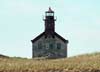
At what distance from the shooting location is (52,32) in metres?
89.6

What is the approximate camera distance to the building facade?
88.2m

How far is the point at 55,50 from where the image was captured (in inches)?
3509

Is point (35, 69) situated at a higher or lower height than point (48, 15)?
lower

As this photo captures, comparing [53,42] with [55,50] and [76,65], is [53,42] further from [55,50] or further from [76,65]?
[76,65]

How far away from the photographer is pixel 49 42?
89625 mm

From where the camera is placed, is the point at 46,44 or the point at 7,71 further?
the point at 46,44

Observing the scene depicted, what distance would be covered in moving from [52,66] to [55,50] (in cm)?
5968

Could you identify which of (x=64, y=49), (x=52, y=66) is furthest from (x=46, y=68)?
(x=64, y=49)

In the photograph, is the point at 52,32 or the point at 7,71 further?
the point at 52,32

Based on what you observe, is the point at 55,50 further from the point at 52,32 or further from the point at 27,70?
the point at 27,70

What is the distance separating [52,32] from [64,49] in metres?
3.90

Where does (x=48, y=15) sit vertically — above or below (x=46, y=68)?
above

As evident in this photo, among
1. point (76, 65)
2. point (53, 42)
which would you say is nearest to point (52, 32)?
point (53, 42)

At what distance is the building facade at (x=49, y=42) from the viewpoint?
8825cm
